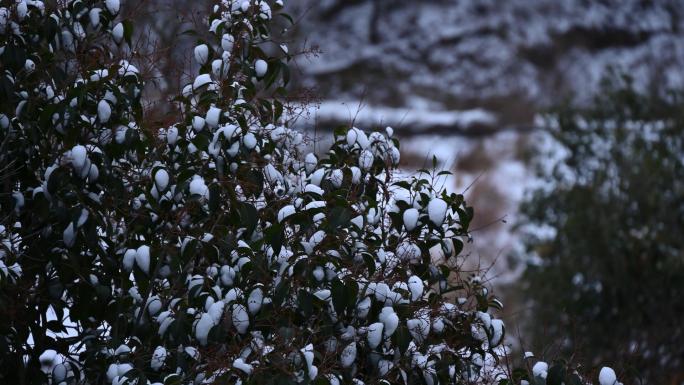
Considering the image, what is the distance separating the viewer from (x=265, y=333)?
2.78 meters

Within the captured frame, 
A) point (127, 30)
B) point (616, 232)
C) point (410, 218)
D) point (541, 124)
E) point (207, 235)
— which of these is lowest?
point (207, 235)

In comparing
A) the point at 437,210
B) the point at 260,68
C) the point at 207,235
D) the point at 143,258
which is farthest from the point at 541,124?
the point at 143,258

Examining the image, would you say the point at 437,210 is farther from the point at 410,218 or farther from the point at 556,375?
the point at 556,375

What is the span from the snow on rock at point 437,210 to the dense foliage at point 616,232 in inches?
146

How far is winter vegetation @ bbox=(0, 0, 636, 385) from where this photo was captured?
274 centimetres

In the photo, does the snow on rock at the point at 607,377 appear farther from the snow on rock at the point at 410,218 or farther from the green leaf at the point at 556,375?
the snow on rock at the point at 410,218

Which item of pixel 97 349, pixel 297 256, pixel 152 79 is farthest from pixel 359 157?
pixel 97 349

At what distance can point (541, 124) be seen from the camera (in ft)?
46.2

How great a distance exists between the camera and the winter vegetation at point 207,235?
8.99ft

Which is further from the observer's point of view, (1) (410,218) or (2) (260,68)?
(2) (260,68)

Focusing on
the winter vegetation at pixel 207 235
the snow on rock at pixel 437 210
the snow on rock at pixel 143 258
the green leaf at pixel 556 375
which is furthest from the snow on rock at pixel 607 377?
the snow on rock at pixel 143 258

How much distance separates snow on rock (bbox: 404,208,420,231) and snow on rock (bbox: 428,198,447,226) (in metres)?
0.05

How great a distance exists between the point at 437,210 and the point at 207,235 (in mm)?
768

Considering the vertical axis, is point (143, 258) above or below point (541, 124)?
below
